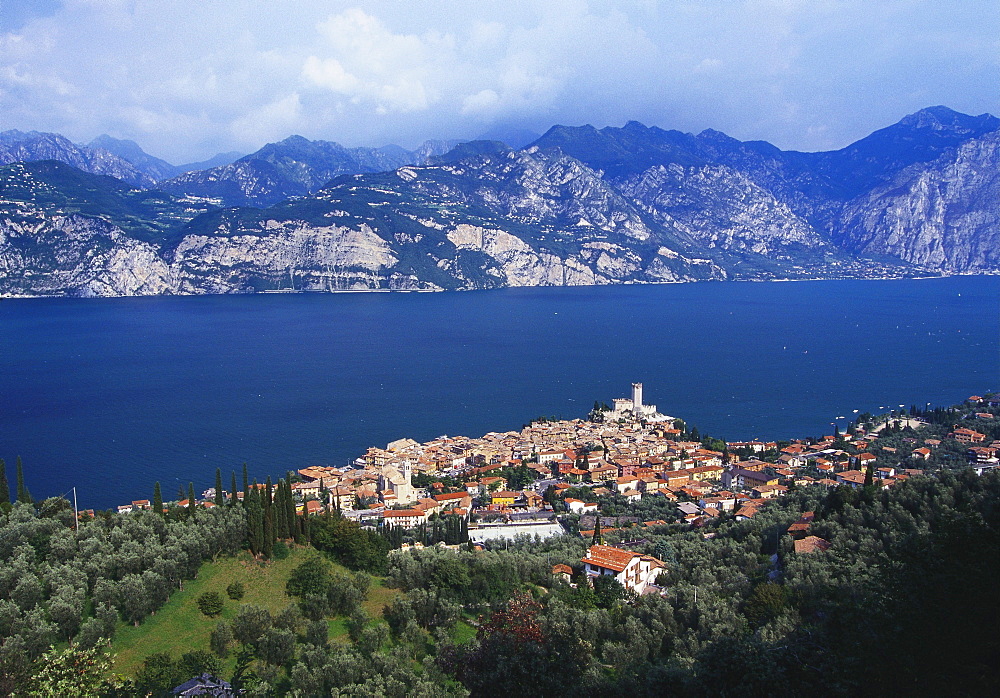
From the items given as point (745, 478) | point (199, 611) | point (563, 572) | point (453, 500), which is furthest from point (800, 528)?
point (199, 611)

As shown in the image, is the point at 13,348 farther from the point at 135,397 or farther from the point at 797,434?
the point at 797,434

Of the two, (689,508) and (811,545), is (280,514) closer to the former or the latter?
(811,545)

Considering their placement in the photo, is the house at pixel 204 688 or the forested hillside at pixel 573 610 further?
the house at pixel 204 688

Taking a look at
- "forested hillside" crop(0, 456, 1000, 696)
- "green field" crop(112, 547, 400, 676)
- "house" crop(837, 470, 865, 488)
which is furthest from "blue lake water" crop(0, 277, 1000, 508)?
"forested hillside" crop(0, 456, 1000, 696)

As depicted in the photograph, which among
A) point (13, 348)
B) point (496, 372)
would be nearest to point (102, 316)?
point (13, 348)

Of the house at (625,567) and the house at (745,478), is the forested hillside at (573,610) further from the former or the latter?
the house at (745,478)

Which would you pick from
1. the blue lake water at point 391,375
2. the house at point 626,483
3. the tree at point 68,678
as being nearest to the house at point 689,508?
the house at point 626,483
